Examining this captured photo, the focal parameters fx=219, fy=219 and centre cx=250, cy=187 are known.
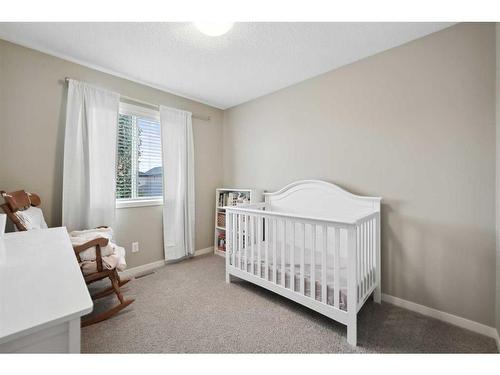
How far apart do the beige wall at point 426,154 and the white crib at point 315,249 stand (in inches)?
7.1

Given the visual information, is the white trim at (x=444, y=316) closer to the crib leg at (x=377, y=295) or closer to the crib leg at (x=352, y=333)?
the crib leg at (x=377, y=295)

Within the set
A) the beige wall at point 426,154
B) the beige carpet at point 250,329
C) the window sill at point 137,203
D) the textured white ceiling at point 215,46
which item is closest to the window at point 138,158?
the window sill at point 137,203

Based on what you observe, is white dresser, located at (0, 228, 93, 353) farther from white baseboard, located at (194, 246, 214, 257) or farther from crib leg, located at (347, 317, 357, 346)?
white baseboard, located at (194, 246, 214, 257)

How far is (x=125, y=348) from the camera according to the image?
1414mm

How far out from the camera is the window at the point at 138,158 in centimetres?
257

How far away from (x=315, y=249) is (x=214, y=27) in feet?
5.93

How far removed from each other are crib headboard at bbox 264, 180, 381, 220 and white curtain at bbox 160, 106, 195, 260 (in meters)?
1.13

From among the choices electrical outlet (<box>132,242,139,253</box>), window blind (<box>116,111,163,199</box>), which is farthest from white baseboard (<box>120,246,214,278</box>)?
window blind (<box>116,111,163,199</box>)

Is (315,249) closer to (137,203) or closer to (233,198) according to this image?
(233,198)

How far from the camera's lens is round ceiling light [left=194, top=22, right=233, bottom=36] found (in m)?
1.55

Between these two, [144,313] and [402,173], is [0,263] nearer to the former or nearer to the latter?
[144,313]

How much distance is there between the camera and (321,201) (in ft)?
7.45

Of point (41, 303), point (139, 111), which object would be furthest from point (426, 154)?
point (139, 111)
